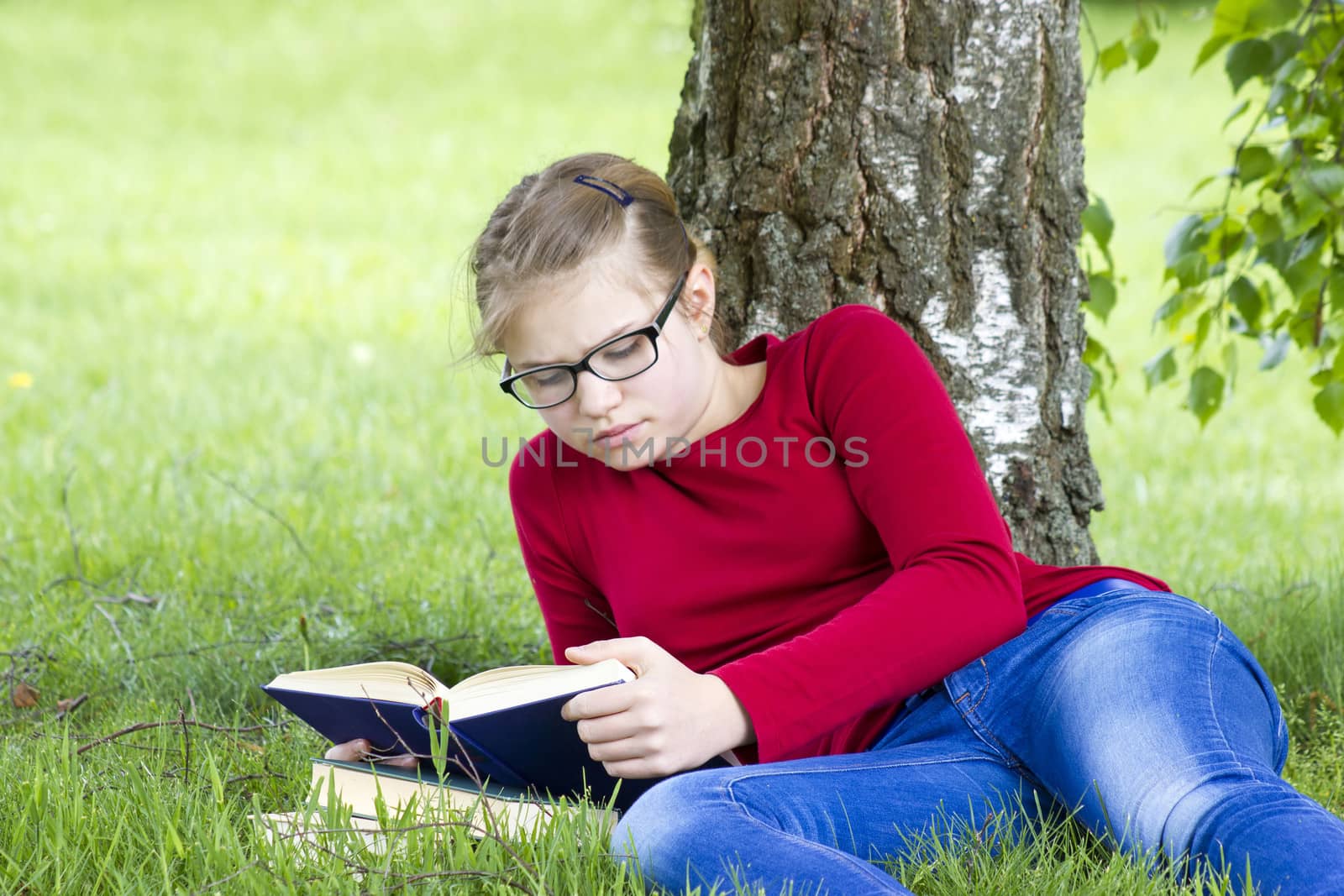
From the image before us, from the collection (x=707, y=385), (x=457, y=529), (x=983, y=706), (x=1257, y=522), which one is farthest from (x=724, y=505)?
(x=1257, y=522)

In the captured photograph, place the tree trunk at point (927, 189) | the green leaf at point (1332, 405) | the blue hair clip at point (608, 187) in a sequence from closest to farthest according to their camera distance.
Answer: the blue hair clip at point (608, 187) → the tree trunk at point (927, 189) → the green leaf at point (1332, 405)

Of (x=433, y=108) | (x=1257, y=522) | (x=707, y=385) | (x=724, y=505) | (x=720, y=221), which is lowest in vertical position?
(x=1257, y=522)

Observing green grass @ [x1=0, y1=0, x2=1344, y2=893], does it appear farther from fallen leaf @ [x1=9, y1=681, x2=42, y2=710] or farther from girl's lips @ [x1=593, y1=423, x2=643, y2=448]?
girl's lips @ [x1=593, y1=423, x2=643, y2=448]

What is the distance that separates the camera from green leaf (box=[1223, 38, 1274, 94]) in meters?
2.80

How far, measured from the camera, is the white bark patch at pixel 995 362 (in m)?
2.46

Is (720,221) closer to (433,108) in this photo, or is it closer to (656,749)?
(656,749)

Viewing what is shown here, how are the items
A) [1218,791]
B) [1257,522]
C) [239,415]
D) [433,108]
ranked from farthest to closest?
[433,108] < [239,415] < [1257,522] < [1218,791]

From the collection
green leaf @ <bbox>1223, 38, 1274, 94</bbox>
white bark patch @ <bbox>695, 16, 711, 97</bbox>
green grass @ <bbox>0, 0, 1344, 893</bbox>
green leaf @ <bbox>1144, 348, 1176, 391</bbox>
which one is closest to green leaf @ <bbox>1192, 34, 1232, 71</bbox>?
green leaf @ <bbox>1223, 38, 1274, 94</bbox>

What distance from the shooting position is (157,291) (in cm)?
743

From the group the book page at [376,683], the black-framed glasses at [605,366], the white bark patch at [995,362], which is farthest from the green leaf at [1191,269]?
the book page at [376,683]

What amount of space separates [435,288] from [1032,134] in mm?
5834

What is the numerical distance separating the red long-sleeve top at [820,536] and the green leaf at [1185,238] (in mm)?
1162

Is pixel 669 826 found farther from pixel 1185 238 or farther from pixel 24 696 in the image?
pixel 1185 238

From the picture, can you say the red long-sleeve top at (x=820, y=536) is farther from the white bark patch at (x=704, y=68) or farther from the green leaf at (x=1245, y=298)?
the green leaf at (x=1245, y=298)
